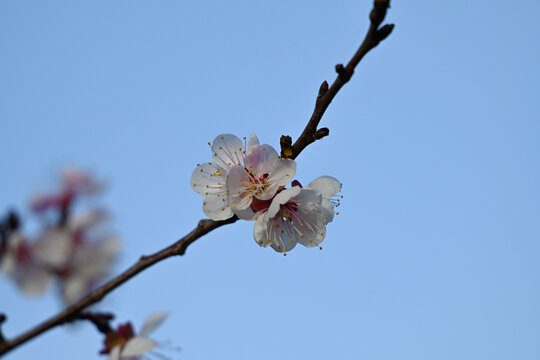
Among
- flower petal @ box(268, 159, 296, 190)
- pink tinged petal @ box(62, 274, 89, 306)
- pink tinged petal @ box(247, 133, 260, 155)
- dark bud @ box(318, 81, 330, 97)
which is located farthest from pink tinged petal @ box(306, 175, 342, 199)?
pink tinged petal @ box(62, 274, 89, 306)

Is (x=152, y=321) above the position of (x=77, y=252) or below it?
below

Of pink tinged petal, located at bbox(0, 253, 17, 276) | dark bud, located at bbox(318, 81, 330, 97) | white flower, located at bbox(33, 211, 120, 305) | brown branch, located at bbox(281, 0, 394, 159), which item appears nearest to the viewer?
brown branch, located at bbox(281, 0, 394, 159)

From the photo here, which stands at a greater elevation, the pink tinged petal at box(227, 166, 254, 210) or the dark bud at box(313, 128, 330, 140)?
the pink tinged petal at box(227, 166, 254, 210)

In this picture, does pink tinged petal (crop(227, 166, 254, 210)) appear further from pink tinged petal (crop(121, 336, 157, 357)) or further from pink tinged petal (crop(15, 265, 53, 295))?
pink tinged petal (crop(15, 265, 53, 295))

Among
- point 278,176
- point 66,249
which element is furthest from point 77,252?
point 278,176

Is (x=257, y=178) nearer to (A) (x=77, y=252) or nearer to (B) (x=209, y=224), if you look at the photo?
(B) (x=209, y=224)

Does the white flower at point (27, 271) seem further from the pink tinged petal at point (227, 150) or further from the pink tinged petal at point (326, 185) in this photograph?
the pink tinged petal at point (326, 185)
